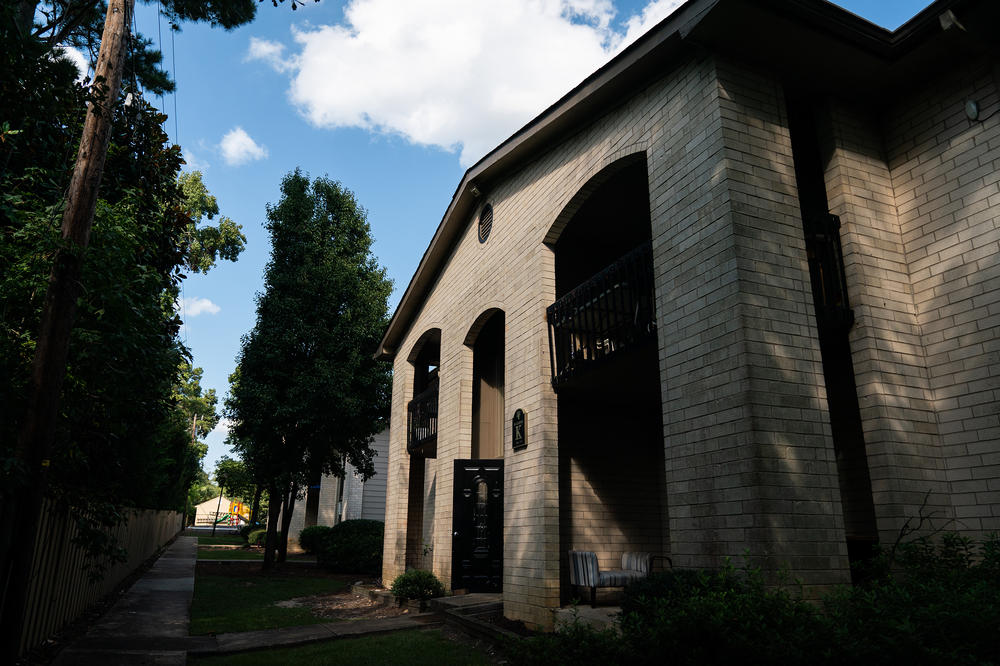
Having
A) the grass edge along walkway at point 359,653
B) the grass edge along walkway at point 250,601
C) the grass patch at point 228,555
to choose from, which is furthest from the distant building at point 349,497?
the grass edge along walkway at point 359,653

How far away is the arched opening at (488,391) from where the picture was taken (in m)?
13.4

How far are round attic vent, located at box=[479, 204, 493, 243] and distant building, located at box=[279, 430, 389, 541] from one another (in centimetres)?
1213

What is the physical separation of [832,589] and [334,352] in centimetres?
1691

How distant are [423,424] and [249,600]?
5157mm

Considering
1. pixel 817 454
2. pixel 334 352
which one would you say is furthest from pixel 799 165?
pixel 334 352

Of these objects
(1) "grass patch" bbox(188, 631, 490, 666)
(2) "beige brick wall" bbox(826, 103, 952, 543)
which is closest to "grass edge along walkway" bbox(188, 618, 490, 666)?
(1) "grass patch" bbox(188, 631, 490, 666)

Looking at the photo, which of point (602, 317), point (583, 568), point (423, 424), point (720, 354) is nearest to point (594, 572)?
point (583, 568)

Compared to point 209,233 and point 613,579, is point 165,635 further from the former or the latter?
point 209,233

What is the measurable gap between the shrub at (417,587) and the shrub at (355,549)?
7989 mm

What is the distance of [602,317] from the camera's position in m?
8.77

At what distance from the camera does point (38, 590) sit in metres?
7.00

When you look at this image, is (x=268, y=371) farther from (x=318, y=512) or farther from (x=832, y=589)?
(x=832, y=589)

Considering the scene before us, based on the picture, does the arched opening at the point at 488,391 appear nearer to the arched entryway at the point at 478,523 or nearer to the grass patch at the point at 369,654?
the arched entryway at the point at 478,523

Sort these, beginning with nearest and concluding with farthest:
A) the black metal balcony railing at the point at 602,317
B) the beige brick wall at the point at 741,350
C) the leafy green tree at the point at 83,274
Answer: the leafy green tree at the point at 83,274
the beige brick wall at the point at 741,350
the black metal balcony railing at the point at 602,317
